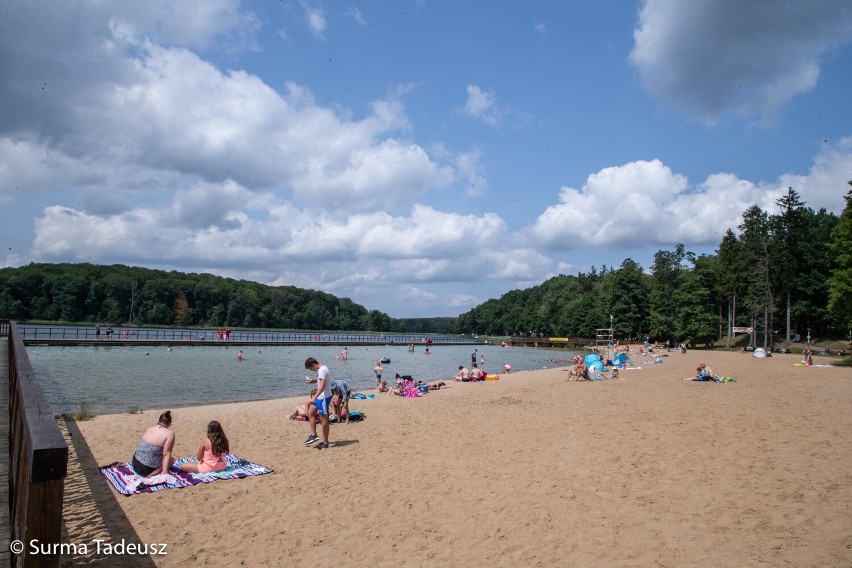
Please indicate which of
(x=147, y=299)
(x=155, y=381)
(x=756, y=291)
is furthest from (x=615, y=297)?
(x=147, y=299)

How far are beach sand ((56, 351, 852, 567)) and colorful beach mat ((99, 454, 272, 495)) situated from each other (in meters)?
0.18

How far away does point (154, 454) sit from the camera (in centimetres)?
779

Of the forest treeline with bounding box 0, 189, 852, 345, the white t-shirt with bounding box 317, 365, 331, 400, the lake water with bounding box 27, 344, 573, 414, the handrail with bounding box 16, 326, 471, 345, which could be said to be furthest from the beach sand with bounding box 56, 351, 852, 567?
the handrail with bounding box 16, 326, 471, 345

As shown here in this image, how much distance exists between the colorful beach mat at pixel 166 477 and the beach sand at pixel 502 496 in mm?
180

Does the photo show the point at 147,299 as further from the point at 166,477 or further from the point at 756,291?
the point at 166,477

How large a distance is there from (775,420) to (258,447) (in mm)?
11540

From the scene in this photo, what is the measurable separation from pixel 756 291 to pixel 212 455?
60622mm

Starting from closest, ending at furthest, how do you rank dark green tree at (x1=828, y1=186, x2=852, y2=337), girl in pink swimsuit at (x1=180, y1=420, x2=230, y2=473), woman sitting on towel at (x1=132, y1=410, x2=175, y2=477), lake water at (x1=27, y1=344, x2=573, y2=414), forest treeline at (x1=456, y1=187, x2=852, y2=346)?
woman sitting on towel at (x1=132, y1=410, x2=175, y2=477) → girl in pink swimsuit at (x1=180, y1=420, x2=230, y2=473) → lake water at (x1=27, y1=344, x2=573, y2=414) → dark green tree at (x1=828, y1=186, x2=852, y2=337) → forest treeline at (x1=456, y1=187, x2=852, y2=346)

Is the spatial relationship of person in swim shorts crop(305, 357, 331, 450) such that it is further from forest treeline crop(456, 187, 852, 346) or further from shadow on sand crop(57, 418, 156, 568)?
forest treeline crop(456, 187, 852, 346)

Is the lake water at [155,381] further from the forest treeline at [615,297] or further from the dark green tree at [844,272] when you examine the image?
the forest treeline at [615,297]

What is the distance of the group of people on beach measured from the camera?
7.68 metres

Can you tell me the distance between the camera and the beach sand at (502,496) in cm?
523

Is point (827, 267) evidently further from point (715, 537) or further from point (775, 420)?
point (715, 537)

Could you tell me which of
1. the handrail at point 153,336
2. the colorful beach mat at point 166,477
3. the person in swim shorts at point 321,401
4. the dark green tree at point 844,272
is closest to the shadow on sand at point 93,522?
the colorful beach mat at point 166,477
